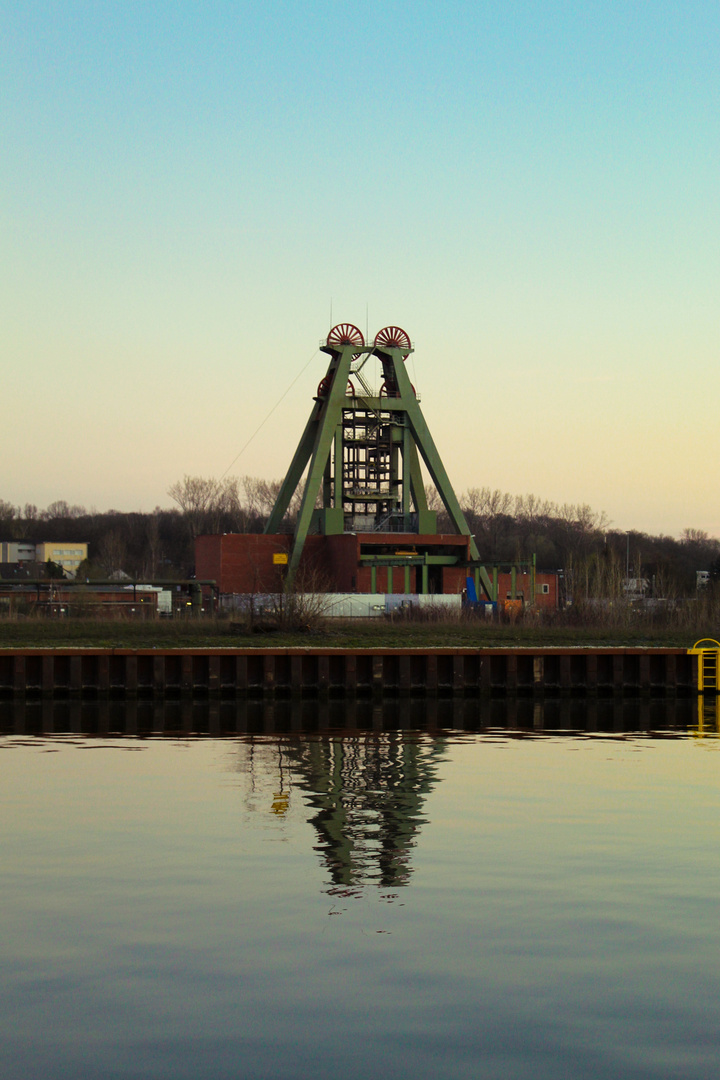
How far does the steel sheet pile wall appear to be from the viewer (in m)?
35.0

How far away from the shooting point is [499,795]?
18.8 metres

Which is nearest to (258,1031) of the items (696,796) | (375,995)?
(375,995)

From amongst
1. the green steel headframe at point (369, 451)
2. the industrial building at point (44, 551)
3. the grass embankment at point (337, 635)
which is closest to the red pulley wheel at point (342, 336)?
the green steel headframe at point (369, 451)

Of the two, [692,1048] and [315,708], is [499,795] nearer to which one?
[692,1048]

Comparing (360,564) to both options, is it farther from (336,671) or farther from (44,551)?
(44,551)

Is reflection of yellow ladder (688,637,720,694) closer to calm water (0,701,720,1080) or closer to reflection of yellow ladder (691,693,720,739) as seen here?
reflection of yellow ladder (691,693,720,739)

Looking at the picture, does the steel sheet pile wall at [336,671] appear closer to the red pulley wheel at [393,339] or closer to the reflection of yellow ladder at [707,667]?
the reflection of yellow ladder at [707,667]

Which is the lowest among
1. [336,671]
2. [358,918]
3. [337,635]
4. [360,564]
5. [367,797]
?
[367,797]

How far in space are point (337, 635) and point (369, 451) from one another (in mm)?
40254

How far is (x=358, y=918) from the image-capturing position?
11477mm

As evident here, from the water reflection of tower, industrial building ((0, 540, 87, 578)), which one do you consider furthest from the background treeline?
the water reflection of tower

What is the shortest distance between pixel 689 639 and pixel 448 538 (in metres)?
35.2

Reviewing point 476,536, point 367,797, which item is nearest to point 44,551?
point 476,536

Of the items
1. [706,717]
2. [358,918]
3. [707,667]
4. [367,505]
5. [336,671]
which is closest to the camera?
[358,918]
